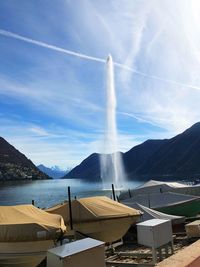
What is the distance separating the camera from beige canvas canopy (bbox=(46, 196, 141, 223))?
598 inches

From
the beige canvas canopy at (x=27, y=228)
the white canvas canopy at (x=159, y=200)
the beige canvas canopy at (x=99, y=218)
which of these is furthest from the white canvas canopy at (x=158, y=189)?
the beige canvas canopy at (x=27, y=228)

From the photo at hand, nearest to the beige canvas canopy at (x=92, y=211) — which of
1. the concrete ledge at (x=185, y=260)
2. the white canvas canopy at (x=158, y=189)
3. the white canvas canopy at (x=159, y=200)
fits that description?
the concrete ledge at (x=185, y=260)

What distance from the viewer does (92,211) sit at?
1539cm

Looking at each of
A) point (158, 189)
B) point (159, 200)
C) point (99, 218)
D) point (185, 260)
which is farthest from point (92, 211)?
point (158, 189)

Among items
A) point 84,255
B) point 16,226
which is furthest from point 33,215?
point 84,255

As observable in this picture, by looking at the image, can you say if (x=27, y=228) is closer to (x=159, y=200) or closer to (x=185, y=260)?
(x=185, y=260)

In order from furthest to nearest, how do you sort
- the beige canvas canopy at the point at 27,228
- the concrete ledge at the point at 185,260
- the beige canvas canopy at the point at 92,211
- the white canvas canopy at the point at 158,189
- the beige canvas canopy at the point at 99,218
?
the white canvas canopy at the point at 158,189
the beige canvas canopy at the point at 92,211
the beige canvas canopy at the point at 99,218
the beige canvas canopy at the point at 27,228
the concrete ledge at the point at 185,260

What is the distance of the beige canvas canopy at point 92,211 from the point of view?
49.8 feet

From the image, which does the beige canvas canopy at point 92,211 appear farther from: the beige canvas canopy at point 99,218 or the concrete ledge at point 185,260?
the concrete ledge at point 185,260

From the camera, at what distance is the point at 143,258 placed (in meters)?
13.9

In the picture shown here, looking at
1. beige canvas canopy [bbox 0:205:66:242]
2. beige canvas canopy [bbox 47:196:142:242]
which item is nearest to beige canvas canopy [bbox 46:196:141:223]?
beige canvas canopy [bbox 47:196:142:242]

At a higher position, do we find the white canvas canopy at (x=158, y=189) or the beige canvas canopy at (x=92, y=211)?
the white canvas canopy at (x=158, y=189)

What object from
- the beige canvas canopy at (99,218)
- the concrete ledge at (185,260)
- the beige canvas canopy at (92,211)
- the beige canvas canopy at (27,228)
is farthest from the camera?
the beige canvas canopy at (92,211)

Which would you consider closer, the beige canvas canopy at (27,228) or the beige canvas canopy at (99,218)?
the beige canvas canopy at (27,228)
